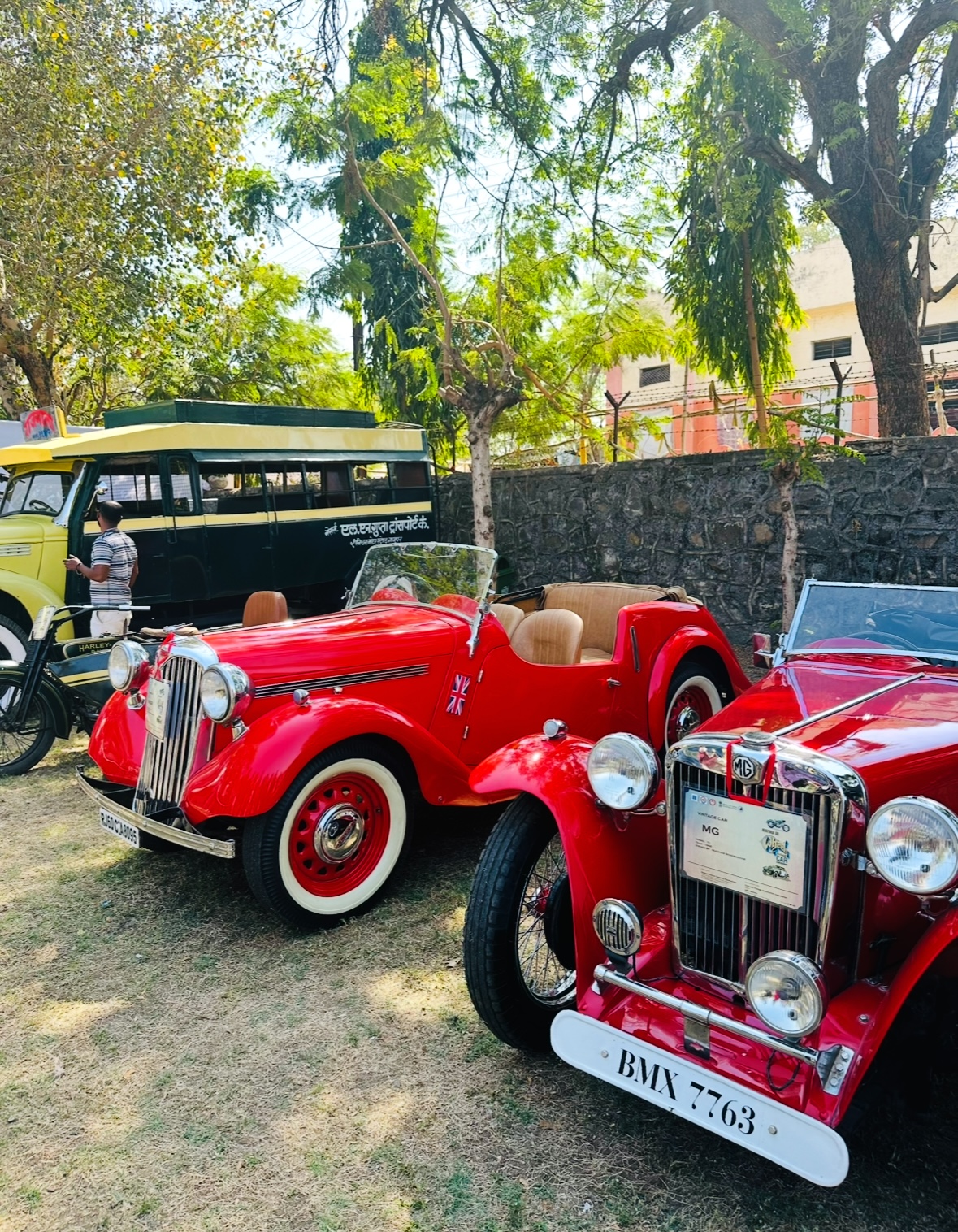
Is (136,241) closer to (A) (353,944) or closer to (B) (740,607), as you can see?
(B) (740,607)

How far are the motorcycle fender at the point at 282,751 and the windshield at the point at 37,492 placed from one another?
5.28 meters

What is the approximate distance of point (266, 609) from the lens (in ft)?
16.7

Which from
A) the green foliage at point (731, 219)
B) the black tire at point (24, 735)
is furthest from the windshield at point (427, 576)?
the green foliage at point (731, 219)

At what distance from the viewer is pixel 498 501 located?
11211 millimetres

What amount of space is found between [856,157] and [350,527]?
20.9 feet

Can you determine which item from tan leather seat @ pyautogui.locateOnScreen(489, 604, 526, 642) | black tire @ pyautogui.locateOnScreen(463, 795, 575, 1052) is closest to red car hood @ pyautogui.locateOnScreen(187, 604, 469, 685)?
tan leather seat @ pyautogui.locateOnScreen(489, 604, 526, 642)

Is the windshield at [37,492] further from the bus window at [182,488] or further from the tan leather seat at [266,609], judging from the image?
the tan leather seat at [266,609]

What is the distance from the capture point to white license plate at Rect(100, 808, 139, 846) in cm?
371

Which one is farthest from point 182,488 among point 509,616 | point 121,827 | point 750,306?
point 750,306

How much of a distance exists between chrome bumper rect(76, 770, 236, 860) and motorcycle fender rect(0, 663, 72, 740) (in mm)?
1823

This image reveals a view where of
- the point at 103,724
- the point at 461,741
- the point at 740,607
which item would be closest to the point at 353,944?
the point at 461,741

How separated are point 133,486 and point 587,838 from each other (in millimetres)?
6884

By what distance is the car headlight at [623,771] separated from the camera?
8.29 feet

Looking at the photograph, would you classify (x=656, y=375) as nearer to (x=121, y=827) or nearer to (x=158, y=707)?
(x=158, y=707)
